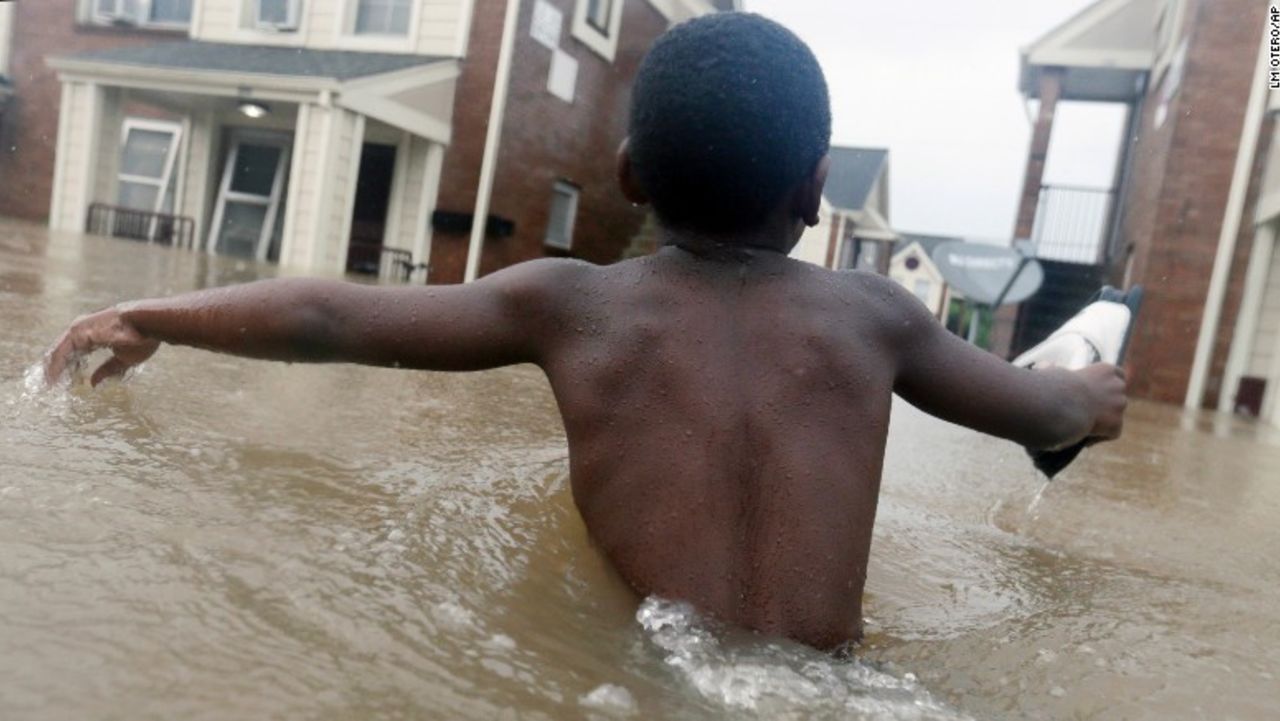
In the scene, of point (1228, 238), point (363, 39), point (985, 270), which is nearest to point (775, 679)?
point (985, 270)

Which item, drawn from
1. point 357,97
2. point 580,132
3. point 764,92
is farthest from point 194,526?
point 580,132

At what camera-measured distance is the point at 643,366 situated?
1194 millimetres

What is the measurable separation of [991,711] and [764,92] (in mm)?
787

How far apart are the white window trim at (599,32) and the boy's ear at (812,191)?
12.5 m

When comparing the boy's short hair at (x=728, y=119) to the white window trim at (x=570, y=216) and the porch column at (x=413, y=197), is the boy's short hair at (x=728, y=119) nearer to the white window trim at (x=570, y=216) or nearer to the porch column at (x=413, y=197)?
the porch column at (x=413, y=197)

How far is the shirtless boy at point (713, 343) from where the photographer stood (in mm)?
1164

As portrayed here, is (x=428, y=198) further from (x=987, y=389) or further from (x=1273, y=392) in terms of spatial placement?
(x=987, y=389)

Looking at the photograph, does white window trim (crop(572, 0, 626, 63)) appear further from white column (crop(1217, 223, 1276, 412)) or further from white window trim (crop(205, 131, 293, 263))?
white column (crop(1217, 223, 1276, 412))

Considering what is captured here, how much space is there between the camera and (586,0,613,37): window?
1344cm

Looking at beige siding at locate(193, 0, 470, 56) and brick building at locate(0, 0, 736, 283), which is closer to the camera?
brick building at locate(0, 0, 736, 283)

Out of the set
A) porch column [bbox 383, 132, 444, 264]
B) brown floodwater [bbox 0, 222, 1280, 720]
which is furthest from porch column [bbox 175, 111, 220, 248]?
brown floodwater [bbox 0, 222, 1280, 720]

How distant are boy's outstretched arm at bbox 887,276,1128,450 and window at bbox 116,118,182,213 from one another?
14.6 m

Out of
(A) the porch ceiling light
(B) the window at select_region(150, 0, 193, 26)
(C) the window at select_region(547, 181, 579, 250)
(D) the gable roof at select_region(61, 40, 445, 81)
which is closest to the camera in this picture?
(D) the gable roof at select_region(61, 40, 445, 81)

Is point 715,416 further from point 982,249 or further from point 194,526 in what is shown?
point 982,249
